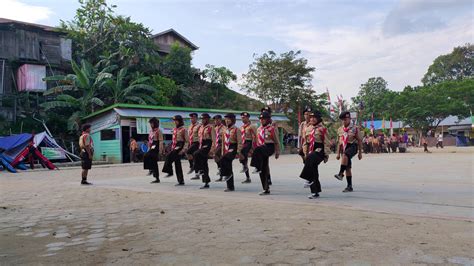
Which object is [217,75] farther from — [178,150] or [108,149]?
[178,150]

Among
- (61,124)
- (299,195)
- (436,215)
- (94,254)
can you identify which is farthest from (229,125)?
(61,124)

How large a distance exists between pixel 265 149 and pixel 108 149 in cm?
1792

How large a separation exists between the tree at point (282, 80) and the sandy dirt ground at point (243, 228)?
27785mm

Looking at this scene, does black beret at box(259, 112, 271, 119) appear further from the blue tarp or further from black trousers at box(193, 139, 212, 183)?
the blue tarp

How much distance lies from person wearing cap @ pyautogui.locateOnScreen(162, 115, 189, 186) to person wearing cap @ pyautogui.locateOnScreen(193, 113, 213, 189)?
60 centimetres

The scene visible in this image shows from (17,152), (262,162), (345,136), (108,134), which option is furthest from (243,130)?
(108,134)

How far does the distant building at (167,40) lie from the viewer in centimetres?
3928

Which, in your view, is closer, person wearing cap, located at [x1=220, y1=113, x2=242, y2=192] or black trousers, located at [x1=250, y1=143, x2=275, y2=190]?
black trousers, located at [x1=250, y1=143, x2=275, y2=190]

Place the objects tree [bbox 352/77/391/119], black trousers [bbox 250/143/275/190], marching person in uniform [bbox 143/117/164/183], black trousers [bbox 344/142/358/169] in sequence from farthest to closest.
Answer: tree [bbox 352/77/391/119] → marching person in uniform [bbox 143/117/164/183] → black trousers [bbox 344/142/358/169] → black trousers [bbox 250/143/275/190]

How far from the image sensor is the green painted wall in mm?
23578

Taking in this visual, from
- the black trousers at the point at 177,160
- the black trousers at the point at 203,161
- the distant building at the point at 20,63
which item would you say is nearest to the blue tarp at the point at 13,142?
the distant building at the point at 20,63

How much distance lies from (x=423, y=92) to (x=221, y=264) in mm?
46220

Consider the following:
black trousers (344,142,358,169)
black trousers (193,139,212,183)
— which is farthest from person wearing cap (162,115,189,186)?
black trousers (344,142,358,169)

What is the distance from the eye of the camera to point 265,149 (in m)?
8.28
